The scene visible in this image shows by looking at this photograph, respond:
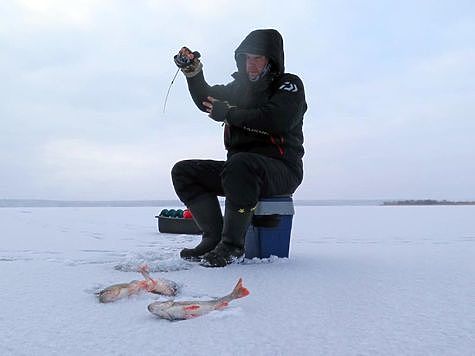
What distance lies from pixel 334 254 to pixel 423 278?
95cm

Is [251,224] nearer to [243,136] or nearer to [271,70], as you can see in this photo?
[243,136]

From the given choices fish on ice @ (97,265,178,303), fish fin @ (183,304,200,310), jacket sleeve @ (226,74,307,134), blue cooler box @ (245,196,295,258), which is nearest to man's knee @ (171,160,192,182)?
jacket sleeve @ (226,74,307,134)

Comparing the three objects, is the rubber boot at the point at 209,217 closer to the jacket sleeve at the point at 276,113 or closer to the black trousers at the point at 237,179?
the black trousers at the point at 237,179

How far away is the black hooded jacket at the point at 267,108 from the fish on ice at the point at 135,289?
1137 millimetres

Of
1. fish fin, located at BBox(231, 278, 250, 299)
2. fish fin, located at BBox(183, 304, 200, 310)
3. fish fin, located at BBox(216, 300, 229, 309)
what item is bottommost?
fish fin, located at BBox(216, 300, 229, 309)

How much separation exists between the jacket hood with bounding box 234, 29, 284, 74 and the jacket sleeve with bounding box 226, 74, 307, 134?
0.19 m

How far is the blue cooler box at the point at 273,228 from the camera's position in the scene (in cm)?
238

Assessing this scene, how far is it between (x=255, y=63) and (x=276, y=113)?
42 centimetres

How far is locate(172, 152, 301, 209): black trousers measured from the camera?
2176 mm

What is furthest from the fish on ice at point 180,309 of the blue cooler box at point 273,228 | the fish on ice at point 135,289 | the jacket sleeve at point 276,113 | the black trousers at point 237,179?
the jacket sleeve at point 276,113

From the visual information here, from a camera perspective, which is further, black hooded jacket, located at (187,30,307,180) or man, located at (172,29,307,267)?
black hooded jacket, located at (187,30,307,180)

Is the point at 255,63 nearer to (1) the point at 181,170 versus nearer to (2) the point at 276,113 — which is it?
(2) the point at 276,113

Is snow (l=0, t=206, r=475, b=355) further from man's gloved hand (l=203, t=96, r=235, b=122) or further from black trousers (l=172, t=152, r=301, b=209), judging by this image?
man's gloved hand (l=203, t=96, r=235, b=122)

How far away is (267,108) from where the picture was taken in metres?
2.31
